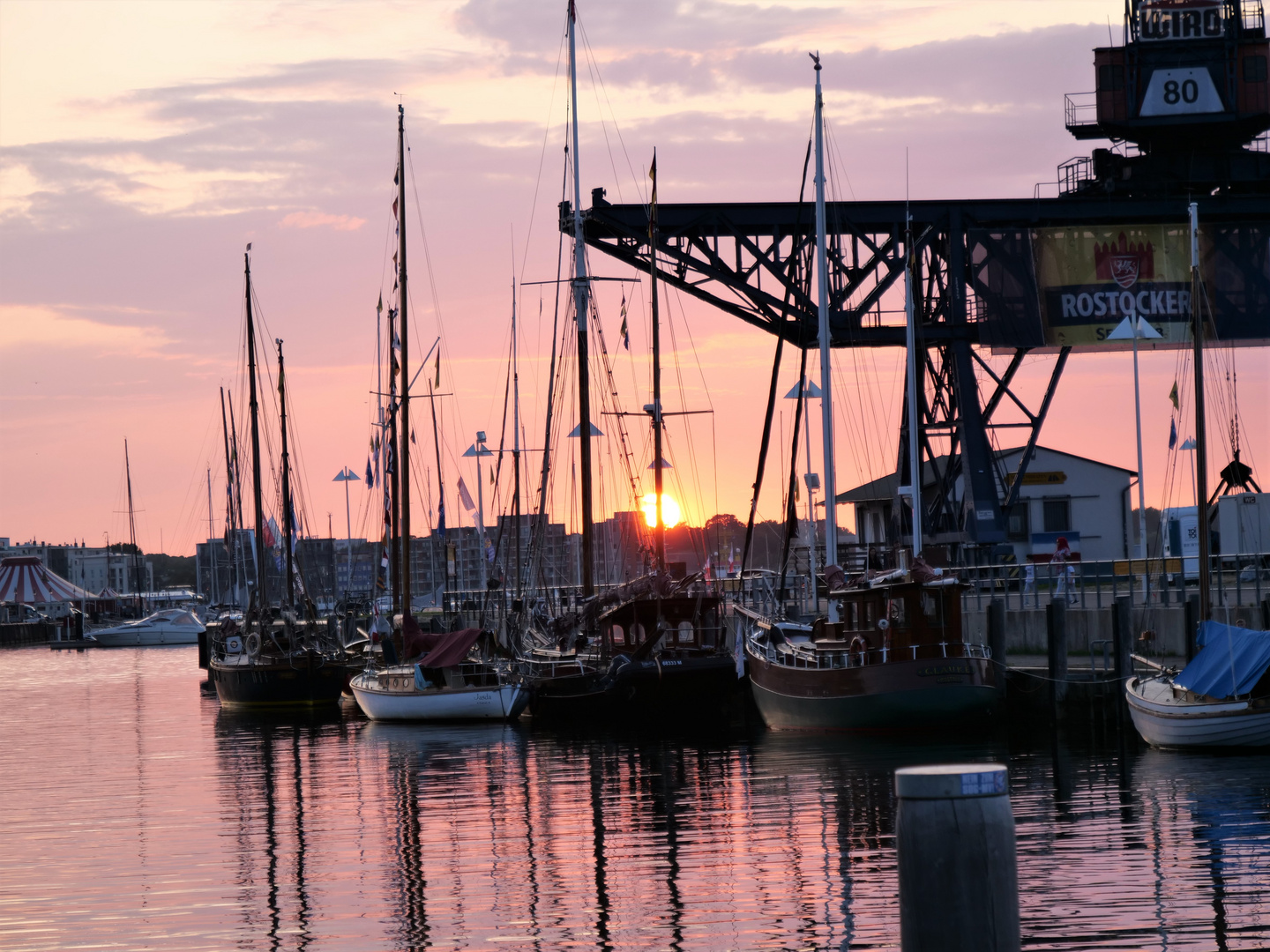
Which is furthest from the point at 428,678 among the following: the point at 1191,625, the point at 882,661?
the point at 1191,625

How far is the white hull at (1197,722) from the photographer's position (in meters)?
28.1

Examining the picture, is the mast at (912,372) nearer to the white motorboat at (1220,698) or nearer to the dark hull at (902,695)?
the dark hull at (902,695)

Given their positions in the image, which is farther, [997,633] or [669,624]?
[669,624]

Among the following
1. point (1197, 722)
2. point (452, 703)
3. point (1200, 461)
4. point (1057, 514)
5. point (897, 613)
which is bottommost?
point (452, 703)

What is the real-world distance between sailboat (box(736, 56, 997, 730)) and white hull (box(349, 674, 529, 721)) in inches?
349

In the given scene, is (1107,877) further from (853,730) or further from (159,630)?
(159,630)

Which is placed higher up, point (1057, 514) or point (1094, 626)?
point (1057, 514)

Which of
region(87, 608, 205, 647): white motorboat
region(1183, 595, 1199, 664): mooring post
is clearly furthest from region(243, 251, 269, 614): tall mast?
region(87, 608, 205, 647): white motorboat

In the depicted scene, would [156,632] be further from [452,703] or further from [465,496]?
[452,703]

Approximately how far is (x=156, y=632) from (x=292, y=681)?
92020mm

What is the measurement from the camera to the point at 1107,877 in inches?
683

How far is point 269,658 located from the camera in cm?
5441

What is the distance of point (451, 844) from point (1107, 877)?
30.2 feet

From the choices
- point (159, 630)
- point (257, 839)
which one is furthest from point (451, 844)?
point (159, 630)
